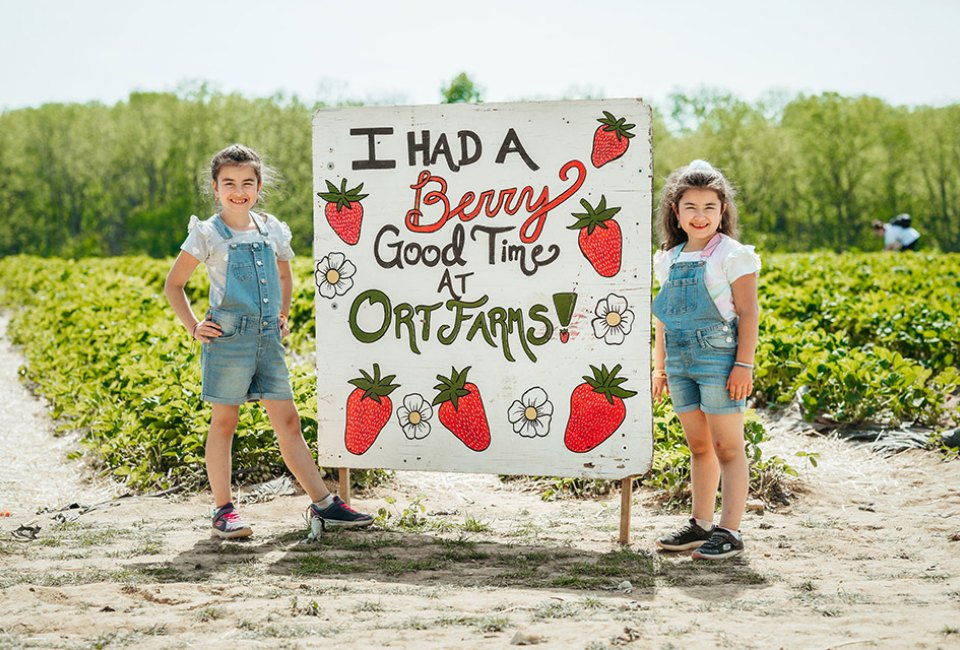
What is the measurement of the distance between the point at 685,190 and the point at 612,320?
59 cm

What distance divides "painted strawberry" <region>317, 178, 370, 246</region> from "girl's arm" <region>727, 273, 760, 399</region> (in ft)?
5.32

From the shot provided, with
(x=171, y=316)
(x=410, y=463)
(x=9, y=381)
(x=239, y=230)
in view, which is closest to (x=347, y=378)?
(x=410, y=463)

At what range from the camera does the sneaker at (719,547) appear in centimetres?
381

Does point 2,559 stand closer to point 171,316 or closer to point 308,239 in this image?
point 171,316

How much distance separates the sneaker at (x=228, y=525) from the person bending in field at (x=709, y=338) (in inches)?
67.0

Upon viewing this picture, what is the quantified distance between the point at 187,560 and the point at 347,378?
1.03 metres

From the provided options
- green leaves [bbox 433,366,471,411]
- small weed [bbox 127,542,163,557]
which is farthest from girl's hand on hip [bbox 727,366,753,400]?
small weed [bbox 127,542,163,557]

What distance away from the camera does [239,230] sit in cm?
416

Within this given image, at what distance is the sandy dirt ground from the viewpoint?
2900 mm

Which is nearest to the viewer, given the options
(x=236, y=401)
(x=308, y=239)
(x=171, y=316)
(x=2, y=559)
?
(x=2, y=559)

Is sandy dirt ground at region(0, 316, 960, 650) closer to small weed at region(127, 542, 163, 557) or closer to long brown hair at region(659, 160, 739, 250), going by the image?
small weed at region(127, 542, 163, 557)

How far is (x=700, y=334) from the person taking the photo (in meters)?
3.80

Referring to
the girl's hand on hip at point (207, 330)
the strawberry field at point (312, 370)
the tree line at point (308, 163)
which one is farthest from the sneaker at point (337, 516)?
the tree line at point (308, 163)

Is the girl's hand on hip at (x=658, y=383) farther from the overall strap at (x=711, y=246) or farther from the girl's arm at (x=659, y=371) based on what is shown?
the overall strap at (x=711, y=246)
